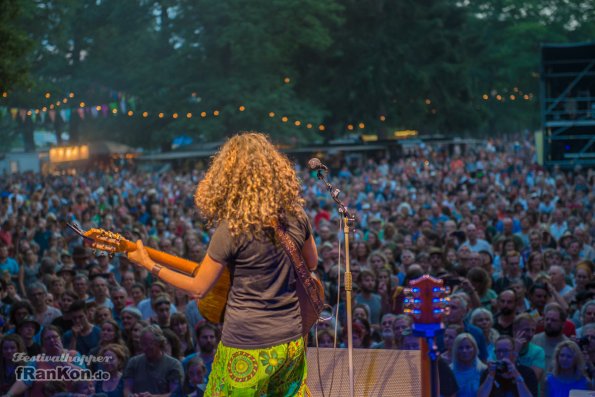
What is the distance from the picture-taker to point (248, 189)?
4.46 meters

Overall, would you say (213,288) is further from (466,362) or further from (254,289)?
(466,362)

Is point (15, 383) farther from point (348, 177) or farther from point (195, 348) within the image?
point (348, 177)

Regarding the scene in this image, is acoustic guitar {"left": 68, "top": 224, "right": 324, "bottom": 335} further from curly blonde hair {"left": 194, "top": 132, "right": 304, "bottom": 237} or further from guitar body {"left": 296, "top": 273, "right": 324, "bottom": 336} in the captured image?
curly blonde hair {"left": 194, "top": 132, "right": 304, "bottom": 237}

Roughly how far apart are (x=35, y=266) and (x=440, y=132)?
167 feet

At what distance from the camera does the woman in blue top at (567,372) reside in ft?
23.0

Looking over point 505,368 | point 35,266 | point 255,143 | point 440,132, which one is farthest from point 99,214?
point 440,132

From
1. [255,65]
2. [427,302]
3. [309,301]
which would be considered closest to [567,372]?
[427,302]

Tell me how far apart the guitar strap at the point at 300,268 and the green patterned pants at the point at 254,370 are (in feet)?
0.68

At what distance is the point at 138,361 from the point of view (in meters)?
7.68

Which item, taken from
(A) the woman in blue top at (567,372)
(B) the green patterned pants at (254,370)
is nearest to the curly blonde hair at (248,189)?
(B) the green patterned pants at (254,370)

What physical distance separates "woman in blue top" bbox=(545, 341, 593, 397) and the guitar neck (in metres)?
3.40

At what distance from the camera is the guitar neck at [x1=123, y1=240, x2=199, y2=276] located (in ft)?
15.2

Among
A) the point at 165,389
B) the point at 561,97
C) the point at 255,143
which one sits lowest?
the point at 165,389

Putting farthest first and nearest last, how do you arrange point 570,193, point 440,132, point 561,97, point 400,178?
point 440,132
point 400,178
point 561,97
point 570,193
